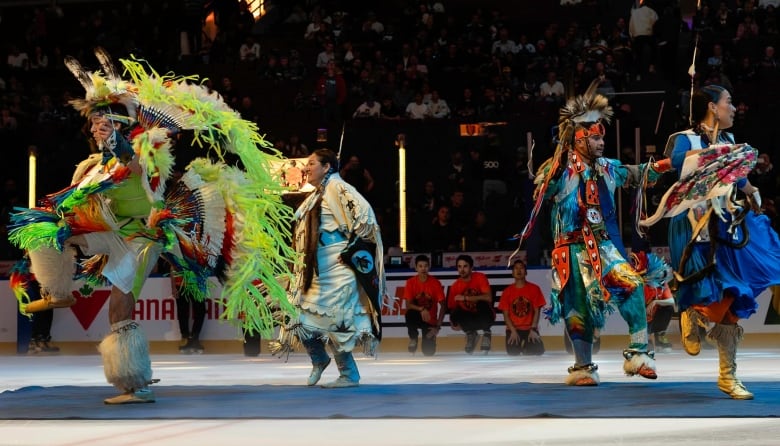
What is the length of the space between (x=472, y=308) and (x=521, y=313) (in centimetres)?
62

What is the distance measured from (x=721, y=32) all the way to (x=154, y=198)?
14.5 metres

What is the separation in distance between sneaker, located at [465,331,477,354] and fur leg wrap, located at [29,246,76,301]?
312 inches

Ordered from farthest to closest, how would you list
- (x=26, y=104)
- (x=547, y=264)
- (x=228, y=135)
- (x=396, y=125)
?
(x=26, y=104) → (x=396, y=125) → (x=547, y=264) → (x=228, y=135)

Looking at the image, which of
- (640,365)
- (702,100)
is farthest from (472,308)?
(702,100)

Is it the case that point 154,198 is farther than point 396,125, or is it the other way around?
point 396,125

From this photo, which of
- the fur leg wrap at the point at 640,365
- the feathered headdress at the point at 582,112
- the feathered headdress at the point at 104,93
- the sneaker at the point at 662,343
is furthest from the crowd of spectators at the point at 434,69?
the feathered headdress at the point at 104,93

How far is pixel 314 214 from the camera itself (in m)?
9.27

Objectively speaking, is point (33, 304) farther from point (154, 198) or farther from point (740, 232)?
point (740, 232)

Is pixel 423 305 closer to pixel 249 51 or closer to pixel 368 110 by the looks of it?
pixel 368 110

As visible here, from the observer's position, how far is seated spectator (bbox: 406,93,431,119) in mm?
19391

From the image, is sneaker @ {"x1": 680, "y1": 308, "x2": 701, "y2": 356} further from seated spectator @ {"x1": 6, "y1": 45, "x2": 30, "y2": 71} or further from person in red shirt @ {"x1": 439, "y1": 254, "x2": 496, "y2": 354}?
seated spectator @ {"x1": 6, "y1": 45, "x2": 30, "y2": 71}

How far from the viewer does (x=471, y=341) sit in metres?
15.0

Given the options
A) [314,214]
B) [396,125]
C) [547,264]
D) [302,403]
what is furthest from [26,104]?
[302,403]

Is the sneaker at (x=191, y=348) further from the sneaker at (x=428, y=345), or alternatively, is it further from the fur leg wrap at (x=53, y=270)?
the fur leg wrap at (x=53, y=270)
